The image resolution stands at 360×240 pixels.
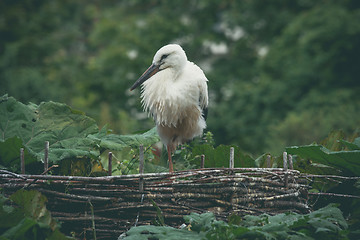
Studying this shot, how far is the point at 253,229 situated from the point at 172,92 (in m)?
2.27

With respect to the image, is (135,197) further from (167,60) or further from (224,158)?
(167,60)

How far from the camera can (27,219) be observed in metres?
2.73

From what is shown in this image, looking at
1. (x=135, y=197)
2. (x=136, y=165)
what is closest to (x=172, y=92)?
(x=136, y=165)

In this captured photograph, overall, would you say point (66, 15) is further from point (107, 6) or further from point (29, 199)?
point (29, 199)

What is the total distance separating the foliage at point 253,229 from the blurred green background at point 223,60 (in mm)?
9020

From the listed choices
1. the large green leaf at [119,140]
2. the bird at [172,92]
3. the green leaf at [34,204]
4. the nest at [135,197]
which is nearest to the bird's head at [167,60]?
the bird at [172,92]

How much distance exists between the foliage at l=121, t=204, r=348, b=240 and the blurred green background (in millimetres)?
9020

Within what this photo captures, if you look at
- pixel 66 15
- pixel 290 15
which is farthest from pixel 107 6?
pixel 290 15

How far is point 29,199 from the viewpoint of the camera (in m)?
2.88

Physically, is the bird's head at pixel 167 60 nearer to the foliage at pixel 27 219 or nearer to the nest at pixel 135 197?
the nest at pixel 135 197

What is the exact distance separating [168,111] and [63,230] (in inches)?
73.2

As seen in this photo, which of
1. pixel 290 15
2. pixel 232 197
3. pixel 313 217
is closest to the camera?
pixel 313 217

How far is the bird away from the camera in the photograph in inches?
187

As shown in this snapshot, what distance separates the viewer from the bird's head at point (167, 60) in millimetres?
4801
